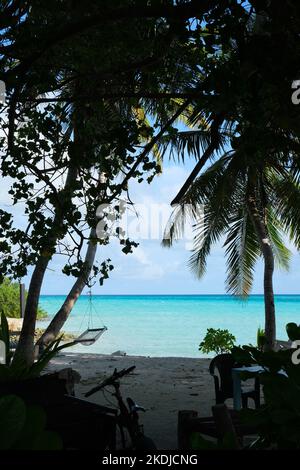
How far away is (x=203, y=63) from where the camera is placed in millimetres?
4031

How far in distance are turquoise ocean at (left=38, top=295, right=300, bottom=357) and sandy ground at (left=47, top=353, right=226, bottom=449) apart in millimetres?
9408

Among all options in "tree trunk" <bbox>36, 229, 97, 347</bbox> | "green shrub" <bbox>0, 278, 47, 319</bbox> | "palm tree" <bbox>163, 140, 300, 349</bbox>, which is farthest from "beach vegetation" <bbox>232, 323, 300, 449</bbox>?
"green shrub" <bbox>0, 278, 47, 319</bbox>

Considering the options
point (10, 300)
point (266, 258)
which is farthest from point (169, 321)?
point (266, 258)

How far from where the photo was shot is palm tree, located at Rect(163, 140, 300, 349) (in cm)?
1175

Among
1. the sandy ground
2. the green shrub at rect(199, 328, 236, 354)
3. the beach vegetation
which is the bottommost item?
the sandy ground

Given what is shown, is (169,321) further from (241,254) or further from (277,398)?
(277,398)

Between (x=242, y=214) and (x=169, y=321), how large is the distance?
37003 mm

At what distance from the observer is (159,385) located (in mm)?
10234

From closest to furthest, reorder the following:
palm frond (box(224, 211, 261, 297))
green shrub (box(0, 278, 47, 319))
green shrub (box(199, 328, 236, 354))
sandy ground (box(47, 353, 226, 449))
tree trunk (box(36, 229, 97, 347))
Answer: sandy ground (box(47, 353, 226, 449)) → green shrub (box(199, 328, 236, 354)) → tree trunk (box(36, 229, 97, 347)) → palm frond (box(224, 211, 261, 297)) → green shrub (box(0, 278, 47, 319))

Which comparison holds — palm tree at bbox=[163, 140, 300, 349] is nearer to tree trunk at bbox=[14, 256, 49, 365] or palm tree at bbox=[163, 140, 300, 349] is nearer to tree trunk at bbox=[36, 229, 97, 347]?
tree trunk at bbox=[36, 229, 97, 347]

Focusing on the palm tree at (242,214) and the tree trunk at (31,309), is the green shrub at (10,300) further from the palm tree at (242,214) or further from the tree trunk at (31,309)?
the tree trunk at (31,309)

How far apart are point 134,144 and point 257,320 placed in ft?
155

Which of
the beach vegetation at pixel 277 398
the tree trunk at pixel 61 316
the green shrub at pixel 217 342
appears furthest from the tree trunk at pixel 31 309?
the beach vegetation at pixel 277 398
